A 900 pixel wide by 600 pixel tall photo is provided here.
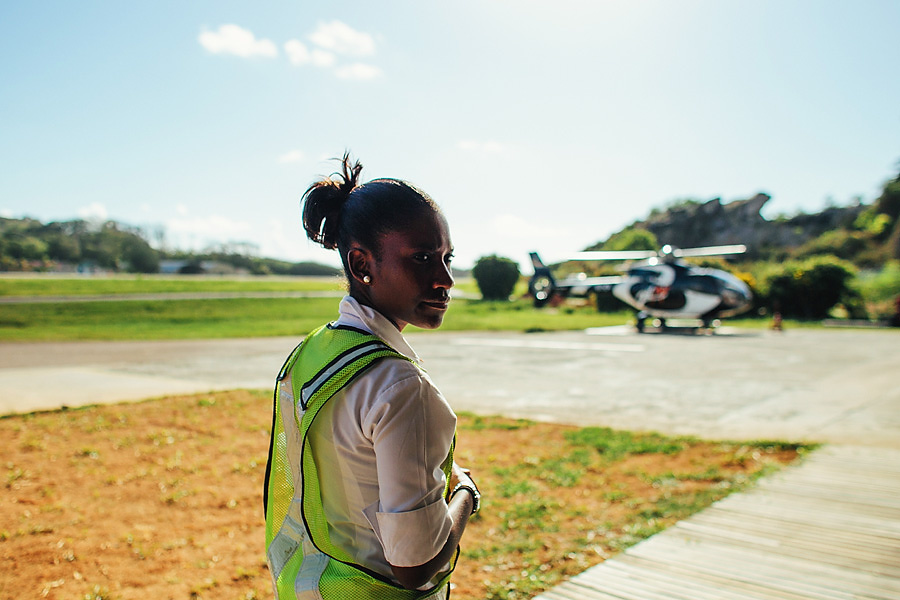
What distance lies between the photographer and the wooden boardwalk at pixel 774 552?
302cm

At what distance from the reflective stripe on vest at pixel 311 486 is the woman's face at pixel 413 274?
0.11 meters

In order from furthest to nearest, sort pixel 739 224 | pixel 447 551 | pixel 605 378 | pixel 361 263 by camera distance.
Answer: pixel 739 224
pixel 605 378
pixel 361 263
pixel 447 551

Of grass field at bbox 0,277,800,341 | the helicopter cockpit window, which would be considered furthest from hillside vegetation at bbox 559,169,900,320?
grass field at bbox 0,277,800,341

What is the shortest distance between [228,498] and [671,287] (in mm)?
19814

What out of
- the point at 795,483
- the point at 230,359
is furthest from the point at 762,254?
the point at 795,483

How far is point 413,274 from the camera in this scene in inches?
48.4

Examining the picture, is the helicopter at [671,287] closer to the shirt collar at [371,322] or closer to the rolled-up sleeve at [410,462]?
the shirt collar at [371,322]

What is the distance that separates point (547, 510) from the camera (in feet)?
14.6

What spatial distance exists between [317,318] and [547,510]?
930 inches

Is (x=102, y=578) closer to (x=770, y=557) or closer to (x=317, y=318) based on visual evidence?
(x=770, y=557)

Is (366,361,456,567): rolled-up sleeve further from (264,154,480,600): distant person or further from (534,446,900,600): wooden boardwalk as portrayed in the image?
(534,446,900,600): wooden boardwalk

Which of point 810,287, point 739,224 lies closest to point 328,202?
point 810,287

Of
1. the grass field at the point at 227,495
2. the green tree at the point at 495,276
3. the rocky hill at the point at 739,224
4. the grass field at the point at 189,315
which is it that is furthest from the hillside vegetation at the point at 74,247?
the grass field at the point at 227,495

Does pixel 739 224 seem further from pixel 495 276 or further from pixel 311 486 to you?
pixel 311 486
